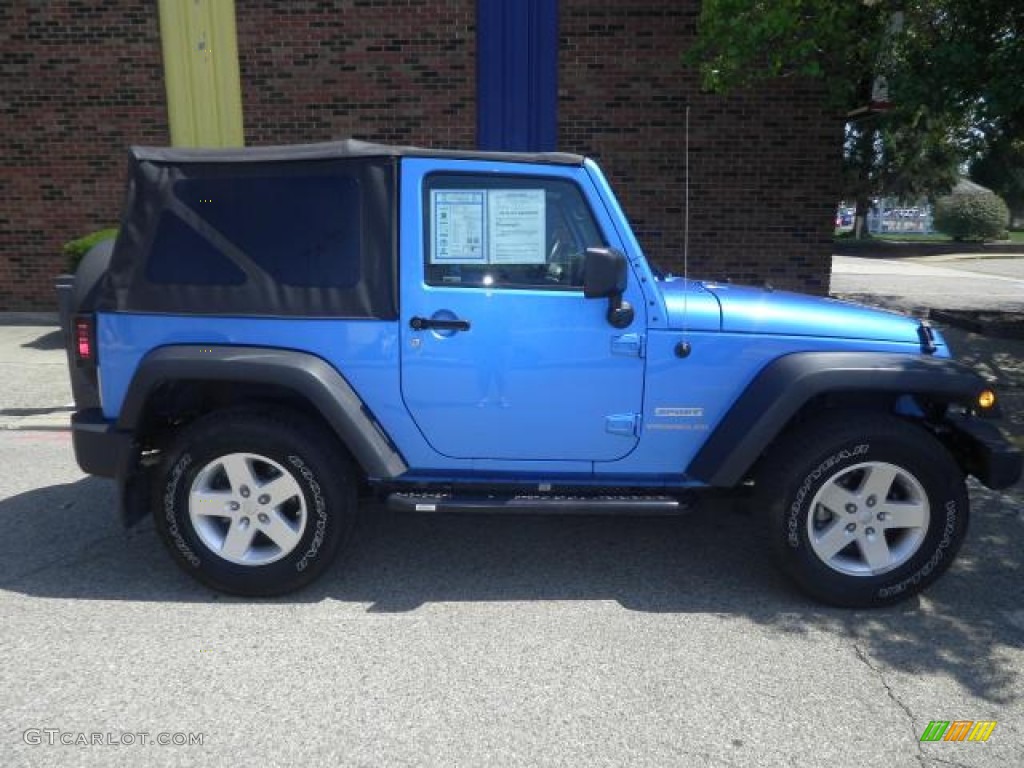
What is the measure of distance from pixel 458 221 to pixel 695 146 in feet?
24.6

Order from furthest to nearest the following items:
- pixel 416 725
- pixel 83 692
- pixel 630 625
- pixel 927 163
Result: pixel 927 163
pixel 630 625
pixel 83 692
pixel 416 725

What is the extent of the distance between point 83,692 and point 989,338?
10.6 meters

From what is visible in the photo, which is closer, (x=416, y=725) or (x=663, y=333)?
(x=416, y=725)

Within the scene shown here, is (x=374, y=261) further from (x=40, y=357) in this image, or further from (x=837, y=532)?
(x=40, y=357)

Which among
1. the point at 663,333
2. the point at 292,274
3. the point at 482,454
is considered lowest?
Answer: the point at 482,454

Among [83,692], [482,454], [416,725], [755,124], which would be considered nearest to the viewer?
[416,725]

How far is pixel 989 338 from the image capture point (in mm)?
10008

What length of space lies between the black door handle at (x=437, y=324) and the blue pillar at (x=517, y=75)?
718 cm

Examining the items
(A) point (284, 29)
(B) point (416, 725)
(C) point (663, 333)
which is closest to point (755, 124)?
(A) point (284, 29)

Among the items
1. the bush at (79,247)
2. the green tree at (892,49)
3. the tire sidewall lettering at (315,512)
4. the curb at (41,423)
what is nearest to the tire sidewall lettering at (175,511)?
the tire sidewall lettering at (315,512)

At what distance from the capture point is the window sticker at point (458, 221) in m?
3.44

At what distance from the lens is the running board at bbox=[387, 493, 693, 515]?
3.45m

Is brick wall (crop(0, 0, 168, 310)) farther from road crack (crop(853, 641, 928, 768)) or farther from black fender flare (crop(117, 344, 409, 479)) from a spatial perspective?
road crack (crop(853, 641, 928, 768))

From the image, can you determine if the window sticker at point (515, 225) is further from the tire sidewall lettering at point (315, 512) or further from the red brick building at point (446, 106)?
the red brick building at point (446, 106)
